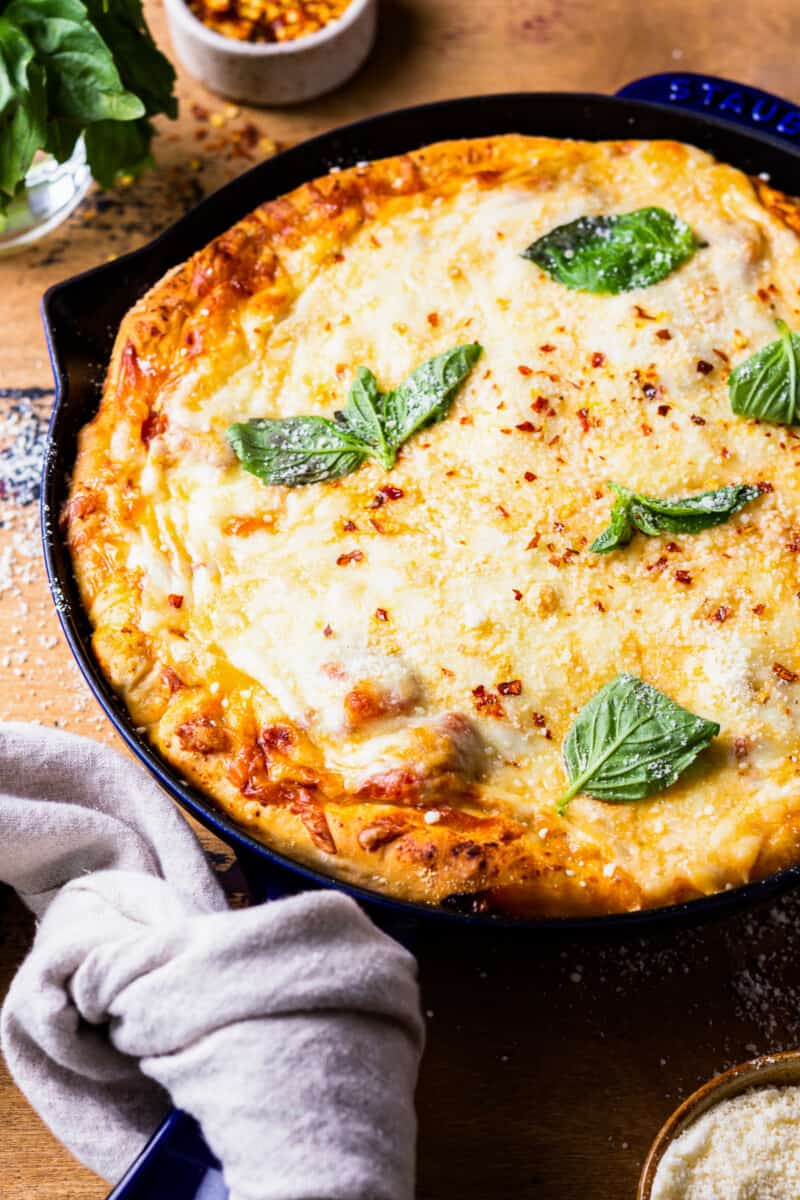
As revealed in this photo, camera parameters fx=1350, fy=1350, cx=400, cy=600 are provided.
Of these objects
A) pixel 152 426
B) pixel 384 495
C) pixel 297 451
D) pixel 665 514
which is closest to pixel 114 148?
pixel 152 426

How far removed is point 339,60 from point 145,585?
5.41 ft

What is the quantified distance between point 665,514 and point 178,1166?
1.36m

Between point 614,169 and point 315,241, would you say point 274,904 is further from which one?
point 614,169

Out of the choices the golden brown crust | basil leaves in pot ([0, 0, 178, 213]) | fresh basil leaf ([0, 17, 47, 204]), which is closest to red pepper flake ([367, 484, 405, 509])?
the golden brown crust

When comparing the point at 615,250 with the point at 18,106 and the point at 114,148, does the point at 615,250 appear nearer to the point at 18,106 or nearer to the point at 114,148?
the point at 114,148

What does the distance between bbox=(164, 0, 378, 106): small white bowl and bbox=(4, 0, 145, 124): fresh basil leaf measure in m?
0.52

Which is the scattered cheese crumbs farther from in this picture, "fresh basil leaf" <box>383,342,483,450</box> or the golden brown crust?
"fresh basil leaf" <box>383,342,483,450</box>

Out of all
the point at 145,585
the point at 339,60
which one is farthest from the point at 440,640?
the point at 339,60

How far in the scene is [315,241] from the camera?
283cm

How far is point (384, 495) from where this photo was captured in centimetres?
252

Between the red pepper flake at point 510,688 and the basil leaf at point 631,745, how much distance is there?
119 millimetres

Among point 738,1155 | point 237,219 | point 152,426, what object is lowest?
point 738,1155

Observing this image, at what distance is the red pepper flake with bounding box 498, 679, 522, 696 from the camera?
232 centimetres

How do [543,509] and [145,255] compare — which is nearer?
[543,509]
